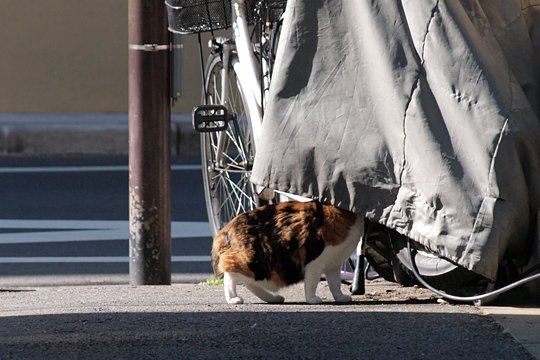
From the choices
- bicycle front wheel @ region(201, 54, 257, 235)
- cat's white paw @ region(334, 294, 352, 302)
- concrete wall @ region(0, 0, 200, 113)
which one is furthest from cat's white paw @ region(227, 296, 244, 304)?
concrete wall @ region(0, 0, 200, 113)

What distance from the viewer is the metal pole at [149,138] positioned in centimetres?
597

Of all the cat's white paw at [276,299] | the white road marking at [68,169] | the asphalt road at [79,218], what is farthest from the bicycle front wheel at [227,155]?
the white road marking at [68,169]

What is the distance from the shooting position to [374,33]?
4828mm

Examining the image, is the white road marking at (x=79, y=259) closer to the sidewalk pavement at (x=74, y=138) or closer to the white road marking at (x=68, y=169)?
the white road marking at (x=68, y=169)

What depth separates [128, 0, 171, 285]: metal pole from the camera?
5973mm

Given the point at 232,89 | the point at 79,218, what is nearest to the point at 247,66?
the point at 232,89

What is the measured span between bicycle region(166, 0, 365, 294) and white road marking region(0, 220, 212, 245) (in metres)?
1.88

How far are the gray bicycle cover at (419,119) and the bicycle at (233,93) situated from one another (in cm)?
48

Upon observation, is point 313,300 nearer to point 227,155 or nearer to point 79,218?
point 227,155

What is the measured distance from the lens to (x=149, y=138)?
600 cm

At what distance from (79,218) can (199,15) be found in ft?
11.6

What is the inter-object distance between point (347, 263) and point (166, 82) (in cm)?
123

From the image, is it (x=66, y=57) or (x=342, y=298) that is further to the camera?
(x=66, y=57)

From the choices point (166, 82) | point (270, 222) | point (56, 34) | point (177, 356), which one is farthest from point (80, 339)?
point (56, 34)
